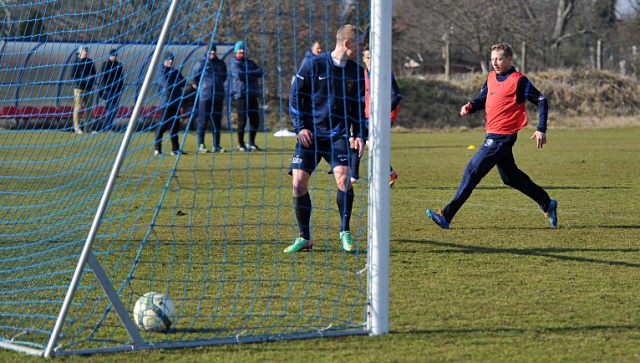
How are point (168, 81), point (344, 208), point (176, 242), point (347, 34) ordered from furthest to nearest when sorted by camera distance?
point (168, 81) → point (176, 242) → point (344, 208) → point (347, 34)

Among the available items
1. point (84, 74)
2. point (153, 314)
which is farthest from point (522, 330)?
point (84, 74)

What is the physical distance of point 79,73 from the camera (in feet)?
36.2

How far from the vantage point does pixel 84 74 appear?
33.4 ft

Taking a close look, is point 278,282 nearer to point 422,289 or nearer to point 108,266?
point 422,289

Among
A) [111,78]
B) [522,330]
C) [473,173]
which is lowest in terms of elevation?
[522,330]

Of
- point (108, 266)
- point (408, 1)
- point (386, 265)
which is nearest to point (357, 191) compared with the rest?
point (108, 266)

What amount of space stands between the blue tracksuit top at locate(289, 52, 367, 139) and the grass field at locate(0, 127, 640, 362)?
3.59 feet

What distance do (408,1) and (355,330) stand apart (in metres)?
33.9

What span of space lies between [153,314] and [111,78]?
4.49 metres

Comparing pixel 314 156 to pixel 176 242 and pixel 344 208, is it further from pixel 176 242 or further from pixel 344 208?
pixel 176 242

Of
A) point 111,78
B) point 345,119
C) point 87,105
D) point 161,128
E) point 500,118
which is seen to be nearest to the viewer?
point 345,119

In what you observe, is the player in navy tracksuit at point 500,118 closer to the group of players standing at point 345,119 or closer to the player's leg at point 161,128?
the group of players standing at point 345,119

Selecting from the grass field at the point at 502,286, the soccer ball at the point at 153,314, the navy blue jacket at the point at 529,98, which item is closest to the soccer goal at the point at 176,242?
the soccer ball at the point at 153,314

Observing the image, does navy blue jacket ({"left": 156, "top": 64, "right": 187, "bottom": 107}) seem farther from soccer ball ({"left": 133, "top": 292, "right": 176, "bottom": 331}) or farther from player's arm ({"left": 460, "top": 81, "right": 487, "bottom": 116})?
player's arm ({"left": 460, "top": 81, "right": 487, "bottom": 116})
